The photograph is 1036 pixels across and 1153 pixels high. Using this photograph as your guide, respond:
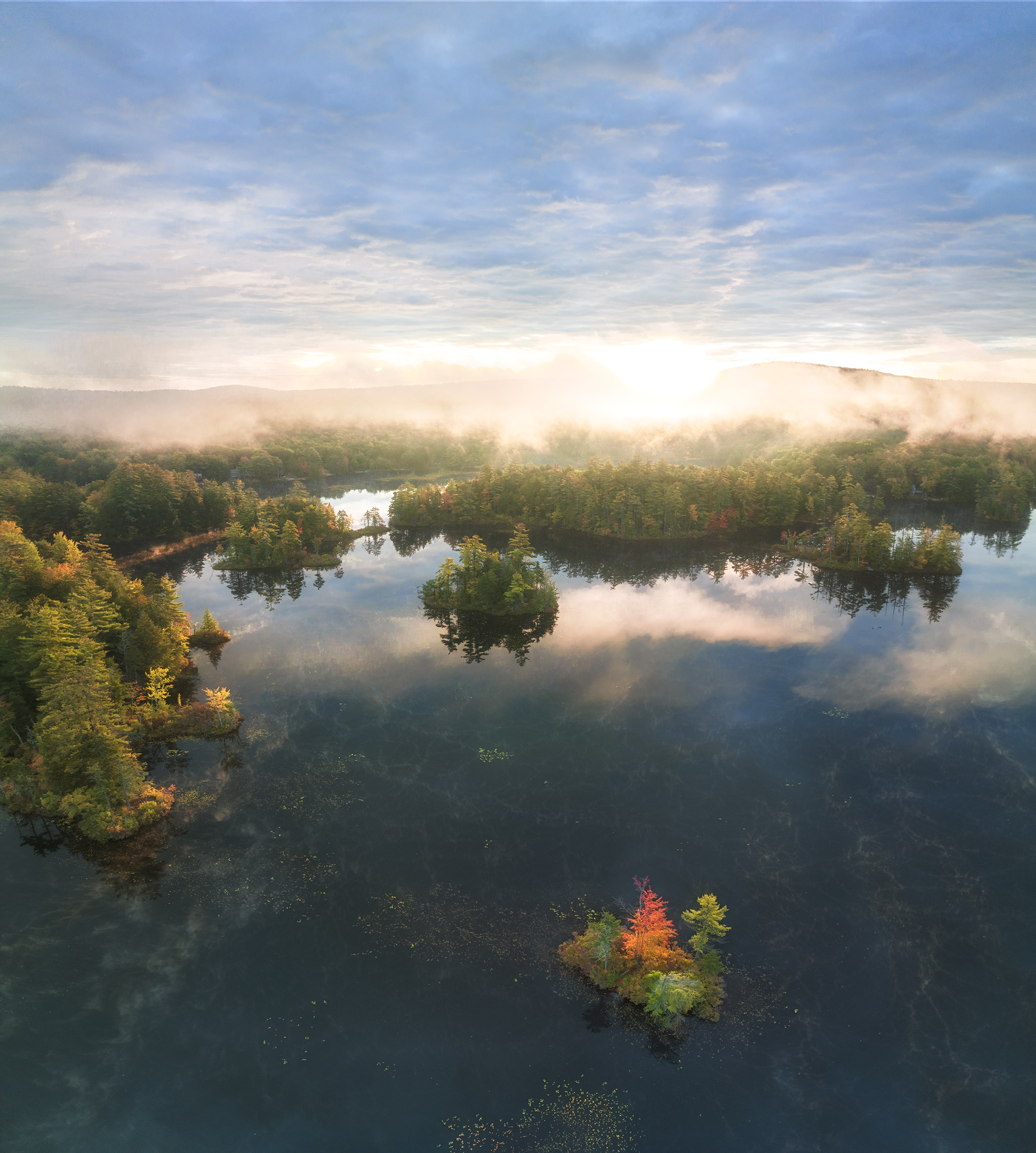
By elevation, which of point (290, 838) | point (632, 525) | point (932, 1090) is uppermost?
point (632, 525)

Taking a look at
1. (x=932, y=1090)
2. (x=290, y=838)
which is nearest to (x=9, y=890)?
(x=290, y=838)

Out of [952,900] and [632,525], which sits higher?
[632,525]

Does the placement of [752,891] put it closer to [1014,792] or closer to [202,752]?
[1014,792]

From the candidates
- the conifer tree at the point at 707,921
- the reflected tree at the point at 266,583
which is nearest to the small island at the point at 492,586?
the reflected tree at the point at 266,583

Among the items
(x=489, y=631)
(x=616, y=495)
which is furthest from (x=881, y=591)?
(x=489, y=631)

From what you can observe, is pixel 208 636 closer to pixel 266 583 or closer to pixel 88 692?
pixel 266 583

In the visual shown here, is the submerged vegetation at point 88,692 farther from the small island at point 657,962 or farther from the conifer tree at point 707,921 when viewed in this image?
the conifer tree at point 707,921

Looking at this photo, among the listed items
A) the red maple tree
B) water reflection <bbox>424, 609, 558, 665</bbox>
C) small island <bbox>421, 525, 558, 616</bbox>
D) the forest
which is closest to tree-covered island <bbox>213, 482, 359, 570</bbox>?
the forest
